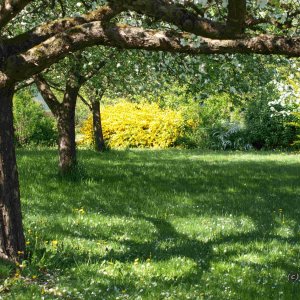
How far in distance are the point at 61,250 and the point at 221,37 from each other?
4199 mm

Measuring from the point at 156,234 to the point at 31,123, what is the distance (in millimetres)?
19935

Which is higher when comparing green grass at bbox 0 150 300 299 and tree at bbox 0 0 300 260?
tree at bbox 0 0 300 260

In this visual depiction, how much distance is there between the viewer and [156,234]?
967 centimetres

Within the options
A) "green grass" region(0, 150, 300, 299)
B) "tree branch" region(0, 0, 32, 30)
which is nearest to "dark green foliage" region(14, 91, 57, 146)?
"green grass" region(0, 150, 300, 299)

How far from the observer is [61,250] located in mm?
7918

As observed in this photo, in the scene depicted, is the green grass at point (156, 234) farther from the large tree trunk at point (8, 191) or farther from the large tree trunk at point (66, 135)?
the large tree trunk at point (66, 135)

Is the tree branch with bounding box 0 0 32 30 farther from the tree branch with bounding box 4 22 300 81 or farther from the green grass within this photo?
the green grass

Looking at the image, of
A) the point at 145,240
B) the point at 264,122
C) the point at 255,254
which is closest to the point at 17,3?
the point at 145,240

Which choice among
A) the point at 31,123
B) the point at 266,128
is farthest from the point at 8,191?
the point at 266,128

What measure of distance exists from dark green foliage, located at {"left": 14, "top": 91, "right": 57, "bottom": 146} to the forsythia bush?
95.8 inches

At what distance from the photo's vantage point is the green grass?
666 centimetres

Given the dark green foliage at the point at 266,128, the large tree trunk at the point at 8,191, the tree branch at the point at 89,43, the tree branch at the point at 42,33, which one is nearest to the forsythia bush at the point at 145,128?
the dark green foliage at the point at 266,128

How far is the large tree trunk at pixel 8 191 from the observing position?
6902mm

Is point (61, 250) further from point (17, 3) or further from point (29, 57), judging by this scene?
point (17, 3)
